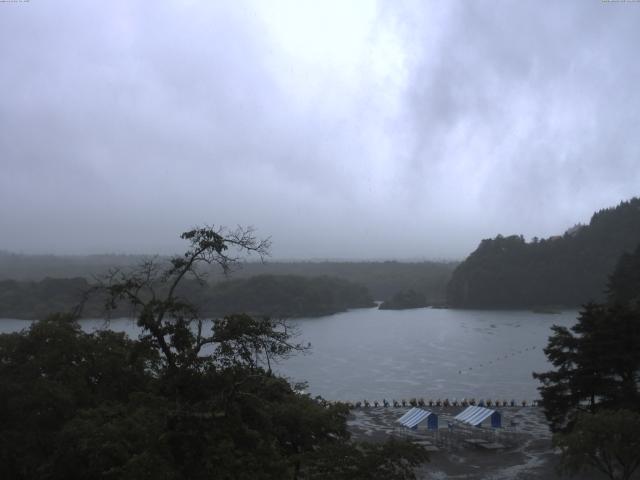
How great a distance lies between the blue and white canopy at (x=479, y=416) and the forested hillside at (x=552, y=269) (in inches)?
1997

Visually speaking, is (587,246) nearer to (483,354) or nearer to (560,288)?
(560,288)

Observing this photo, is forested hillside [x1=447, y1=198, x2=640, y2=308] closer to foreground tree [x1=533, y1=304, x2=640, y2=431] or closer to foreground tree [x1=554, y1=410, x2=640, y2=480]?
foreground tree [x1=533, y1=304, x2=640, y2=431]

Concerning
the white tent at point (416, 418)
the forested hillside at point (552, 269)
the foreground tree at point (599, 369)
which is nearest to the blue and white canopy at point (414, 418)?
the white tent at point (416, 418)

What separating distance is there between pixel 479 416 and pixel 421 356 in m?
19.2

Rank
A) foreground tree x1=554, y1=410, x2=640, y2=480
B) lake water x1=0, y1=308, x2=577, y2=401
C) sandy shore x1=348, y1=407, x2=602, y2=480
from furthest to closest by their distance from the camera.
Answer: lake water x1=0, y1=308, x2=577, y2=401, sandy shore x1=348, y1=407, x2=602, y2=480, foreground tree x1=554, y1=410, x2=640, y2=480

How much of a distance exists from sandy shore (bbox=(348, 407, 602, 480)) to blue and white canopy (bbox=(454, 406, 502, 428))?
11.7 inches

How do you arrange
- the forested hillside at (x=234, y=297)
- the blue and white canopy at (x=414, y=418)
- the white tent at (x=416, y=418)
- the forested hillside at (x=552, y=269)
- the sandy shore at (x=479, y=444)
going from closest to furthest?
the sandy shore at (x=479, y=444), the white tent at (x=416, y=418), the blue and white canopy at (x=414, y=418), the forested hillside at (x=234, y=297), the forested hillside at (x=552, y=269)

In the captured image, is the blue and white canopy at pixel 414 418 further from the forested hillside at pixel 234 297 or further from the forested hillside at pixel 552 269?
the forested hillside at pixel 552 269

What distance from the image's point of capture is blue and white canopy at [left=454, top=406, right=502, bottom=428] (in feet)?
48.8

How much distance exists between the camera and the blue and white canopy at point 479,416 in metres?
14.9

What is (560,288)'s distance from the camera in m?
63.3

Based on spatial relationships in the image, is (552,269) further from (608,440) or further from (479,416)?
(608,440)

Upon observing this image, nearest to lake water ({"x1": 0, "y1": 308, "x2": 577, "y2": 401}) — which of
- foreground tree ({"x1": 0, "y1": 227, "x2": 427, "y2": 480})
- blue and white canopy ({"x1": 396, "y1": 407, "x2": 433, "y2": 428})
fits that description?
blue and white canopy ({"x1": 396, "y1": 407, "x2": 433, "y2": 428})

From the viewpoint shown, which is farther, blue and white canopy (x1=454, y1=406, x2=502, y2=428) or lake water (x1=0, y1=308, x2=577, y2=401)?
lake water (x1=0, y1=308, x2=577, y2=401)
